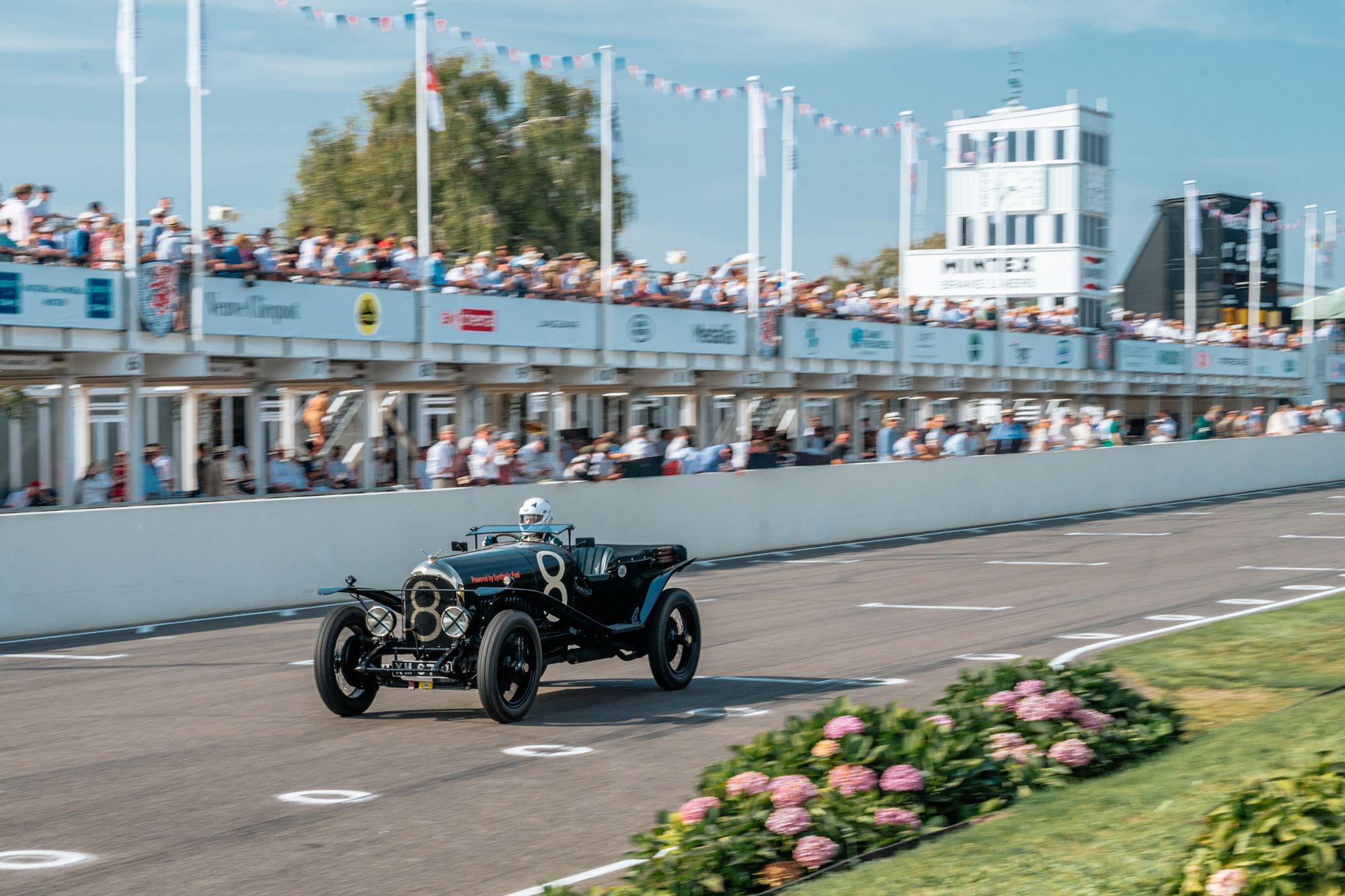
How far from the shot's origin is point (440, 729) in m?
10.1

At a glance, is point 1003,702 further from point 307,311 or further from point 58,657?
point 307,311

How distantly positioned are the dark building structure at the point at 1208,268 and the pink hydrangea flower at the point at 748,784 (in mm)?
69717

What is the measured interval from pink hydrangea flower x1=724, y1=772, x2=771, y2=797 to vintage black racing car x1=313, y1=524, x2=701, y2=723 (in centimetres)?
394

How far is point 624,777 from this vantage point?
8.47 metres

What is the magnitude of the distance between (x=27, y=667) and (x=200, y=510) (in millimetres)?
4062

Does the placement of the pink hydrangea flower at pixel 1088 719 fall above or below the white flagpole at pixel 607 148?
Result: below

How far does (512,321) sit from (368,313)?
3.39 metres

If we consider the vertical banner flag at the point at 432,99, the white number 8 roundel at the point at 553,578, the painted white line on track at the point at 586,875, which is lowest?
the painted white line on track at the point at 586,875

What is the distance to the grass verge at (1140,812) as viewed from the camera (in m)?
5.38

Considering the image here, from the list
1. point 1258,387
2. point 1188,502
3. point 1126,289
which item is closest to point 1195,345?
point 1258,387

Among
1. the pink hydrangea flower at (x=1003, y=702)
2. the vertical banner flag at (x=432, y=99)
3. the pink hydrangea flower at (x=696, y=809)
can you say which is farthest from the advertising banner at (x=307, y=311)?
the pink hydrangea flower at (x=696, y=809)

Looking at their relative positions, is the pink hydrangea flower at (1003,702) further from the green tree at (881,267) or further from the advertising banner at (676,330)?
the green tree at (881,267)

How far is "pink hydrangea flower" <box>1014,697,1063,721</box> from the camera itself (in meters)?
7.45

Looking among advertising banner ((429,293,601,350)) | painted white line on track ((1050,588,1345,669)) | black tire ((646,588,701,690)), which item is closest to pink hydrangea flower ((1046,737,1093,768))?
painted white line on track ((1050,588,1345,669))
